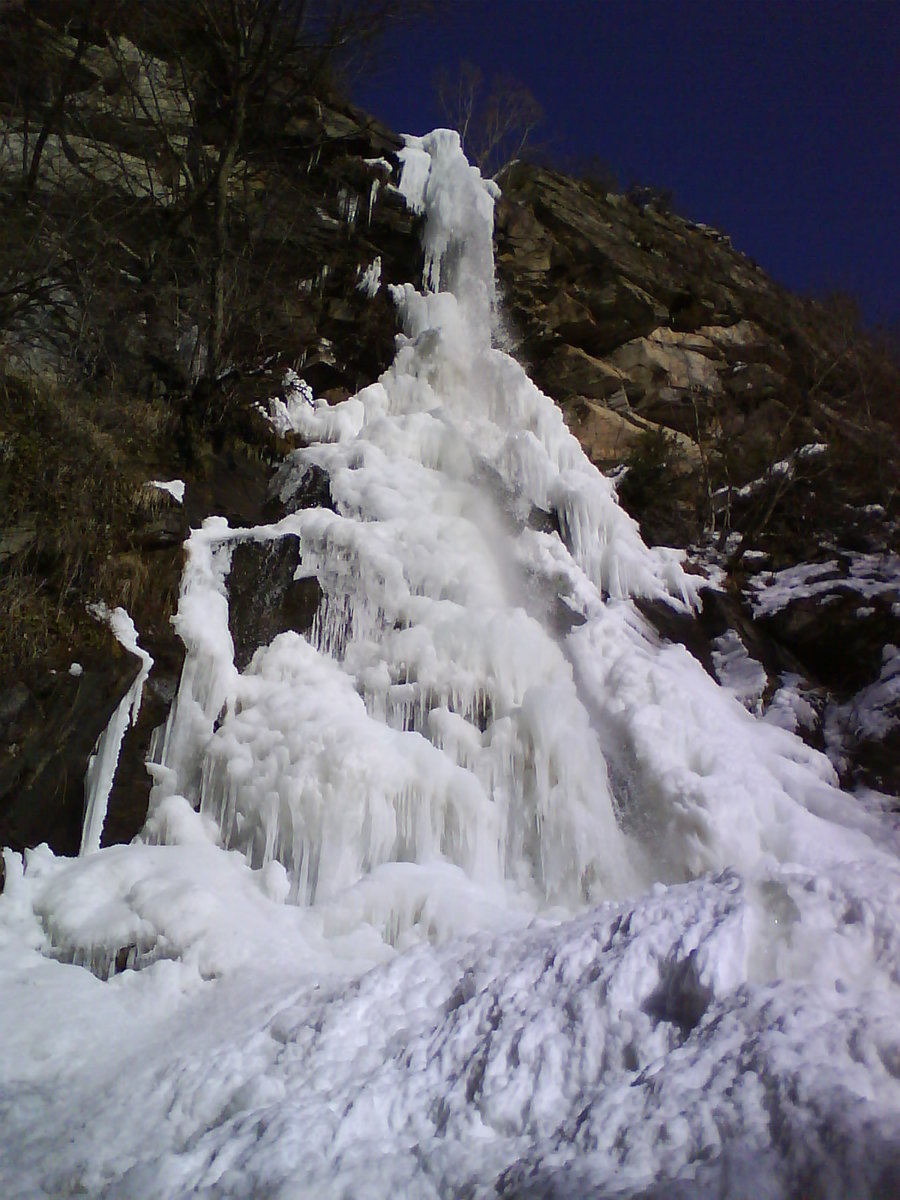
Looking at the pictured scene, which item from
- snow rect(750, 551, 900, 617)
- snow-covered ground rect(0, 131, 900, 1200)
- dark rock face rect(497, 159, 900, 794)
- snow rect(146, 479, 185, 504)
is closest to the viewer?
snow-covered ground rect(0, 131, 900, 1200)

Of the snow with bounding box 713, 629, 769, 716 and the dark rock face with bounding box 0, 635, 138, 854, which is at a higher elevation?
the snow with bounding box 713, 629, 769, 716

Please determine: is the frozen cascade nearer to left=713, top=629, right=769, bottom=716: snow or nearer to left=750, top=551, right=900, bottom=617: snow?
left=713, top=629, right=769, bottom=716: snow

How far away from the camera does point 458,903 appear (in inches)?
177

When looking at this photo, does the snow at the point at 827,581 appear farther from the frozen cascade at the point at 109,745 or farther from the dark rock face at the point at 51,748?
the dark rock face at the point at 51,748

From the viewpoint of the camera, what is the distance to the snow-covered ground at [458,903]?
7.40ft

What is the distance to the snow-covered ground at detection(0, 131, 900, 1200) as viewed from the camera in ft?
7.40

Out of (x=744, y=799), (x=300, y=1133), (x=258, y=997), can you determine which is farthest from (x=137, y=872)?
(x=744, y=799)

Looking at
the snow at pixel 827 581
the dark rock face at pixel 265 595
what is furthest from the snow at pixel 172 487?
the snow at pixel 827 581

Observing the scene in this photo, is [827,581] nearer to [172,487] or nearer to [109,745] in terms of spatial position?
[172,487]

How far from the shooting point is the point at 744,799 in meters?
5.49

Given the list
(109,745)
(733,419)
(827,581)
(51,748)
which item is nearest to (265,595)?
(109,745)

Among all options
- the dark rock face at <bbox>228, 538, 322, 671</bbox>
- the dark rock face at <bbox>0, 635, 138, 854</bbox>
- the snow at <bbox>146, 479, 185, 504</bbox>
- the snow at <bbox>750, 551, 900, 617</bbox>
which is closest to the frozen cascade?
the dark rock face at <bbox>0, 635, 138, 854</bbox>

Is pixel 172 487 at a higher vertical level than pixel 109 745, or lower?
higher

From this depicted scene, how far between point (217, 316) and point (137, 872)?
577 cm
